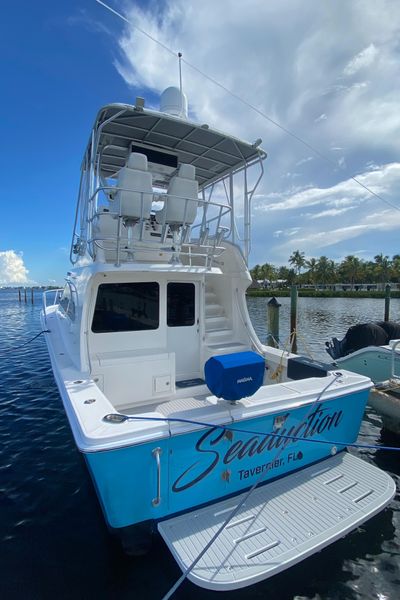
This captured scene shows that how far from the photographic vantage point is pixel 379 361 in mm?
6742

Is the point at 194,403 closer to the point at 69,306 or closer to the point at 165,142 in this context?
the point at 69,306

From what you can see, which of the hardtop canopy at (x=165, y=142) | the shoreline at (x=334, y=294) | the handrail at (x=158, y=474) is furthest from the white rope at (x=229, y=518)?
the shoreline at (x=334, y=294)

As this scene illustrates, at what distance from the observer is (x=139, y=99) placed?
4.12m

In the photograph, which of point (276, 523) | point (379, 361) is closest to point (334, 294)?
point (379, 361)

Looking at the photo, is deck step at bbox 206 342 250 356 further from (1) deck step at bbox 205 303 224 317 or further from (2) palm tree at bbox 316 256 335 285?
(2) palm tree at bbox 316 256 335 285

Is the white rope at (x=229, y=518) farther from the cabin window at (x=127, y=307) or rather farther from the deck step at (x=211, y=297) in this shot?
the deck step at (x=211, y=297)

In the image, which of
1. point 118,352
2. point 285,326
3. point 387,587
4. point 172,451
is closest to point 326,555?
point 387,587

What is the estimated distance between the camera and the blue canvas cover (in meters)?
2.73

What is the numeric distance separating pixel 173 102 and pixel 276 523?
573 centimetres

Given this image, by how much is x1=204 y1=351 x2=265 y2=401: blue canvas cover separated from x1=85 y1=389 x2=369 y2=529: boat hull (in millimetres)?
300

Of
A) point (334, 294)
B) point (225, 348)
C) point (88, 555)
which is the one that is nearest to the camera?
point (88, 555)

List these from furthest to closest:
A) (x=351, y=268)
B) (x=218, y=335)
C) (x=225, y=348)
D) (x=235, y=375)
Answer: (x=351, y=268)
(x=218, y=335)
(x=225, y=348)
(x=235, y=375)

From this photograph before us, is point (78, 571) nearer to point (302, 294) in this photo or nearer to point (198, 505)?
point (198, 505)

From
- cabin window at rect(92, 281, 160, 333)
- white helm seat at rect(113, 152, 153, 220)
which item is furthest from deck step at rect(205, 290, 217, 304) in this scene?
white helm seat at rect(113, 152, 153, 220)
